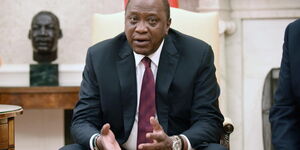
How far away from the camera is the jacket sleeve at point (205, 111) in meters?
2.55

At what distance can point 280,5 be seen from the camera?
4828 mm

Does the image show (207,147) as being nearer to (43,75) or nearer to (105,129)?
(105,129)

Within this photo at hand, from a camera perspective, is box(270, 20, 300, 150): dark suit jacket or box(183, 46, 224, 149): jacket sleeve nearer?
box(270, 20, 300, 150): dark suit jacket

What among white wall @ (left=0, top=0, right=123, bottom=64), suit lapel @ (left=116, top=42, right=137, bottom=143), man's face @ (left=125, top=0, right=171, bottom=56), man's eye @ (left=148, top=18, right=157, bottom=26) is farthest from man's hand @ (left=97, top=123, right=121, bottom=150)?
white wall @ (left=0, top=0, right=123, bottom=64)

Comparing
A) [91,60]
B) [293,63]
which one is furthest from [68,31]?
[293,63]

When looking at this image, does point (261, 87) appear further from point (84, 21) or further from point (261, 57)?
point (84, 21)

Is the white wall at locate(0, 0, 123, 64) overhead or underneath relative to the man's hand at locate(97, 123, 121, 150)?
overhead

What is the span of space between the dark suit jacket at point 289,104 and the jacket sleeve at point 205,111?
Result: 1.47ft

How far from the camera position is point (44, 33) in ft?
14.8

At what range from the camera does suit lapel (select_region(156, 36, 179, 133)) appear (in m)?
2.65

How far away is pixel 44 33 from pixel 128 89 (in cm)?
200

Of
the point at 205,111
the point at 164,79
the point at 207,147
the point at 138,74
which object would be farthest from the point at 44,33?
the point at 207,147

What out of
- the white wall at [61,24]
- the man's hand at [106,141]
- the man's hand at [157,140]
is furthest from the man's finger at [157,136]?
the white wall at [61,24]

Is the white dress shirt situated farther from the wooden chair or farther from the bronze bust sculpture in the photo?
the bronze bust sculpture
